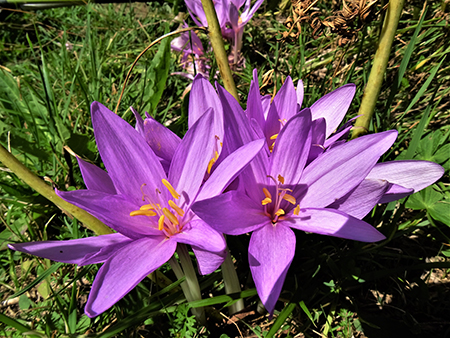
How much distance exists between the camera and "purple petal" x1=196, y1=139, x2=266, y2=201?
74 centimetres

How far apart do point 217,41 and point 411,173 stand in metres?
0.69

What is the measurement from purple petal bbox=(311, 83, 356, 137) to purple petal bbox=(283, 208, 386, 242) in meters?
0.35

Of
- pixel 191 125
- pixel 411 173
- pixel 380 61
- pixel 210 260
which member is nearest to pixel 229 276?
pixel 210 260

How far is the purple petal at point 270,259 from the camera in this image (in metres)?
0.71

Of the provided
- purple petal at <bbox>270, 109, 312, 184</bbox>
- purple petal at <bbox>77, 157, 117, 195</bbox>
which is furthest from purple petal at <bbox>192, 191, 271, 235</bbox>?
purple petal at <bbox>77, 157, 117, 195</bbox>

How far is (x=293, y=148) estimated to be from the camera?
2.85ft

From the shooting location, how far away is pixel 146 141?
94cm

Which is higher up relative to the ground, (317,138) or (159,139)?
(159,139)

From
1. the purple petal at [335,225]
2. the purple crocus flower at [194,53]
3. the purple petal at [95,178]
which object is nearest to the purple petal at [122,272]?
the purple petal at [95,178]

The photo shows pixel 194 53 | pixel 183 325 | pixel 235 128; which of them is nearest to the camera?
pixel 235 128

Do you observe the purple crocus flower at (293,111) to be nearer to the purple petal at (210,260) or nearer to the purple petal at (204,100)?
the purple petal at (204,100)

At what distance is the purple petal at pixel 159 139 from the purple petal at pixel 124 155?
0.05 meters

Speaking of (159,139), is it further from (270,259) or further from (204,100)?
(270,259)

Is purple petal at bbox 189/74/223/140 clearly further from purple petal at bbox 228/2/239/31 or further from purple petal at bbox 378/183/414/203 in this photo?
purple petal at bbox 228/2/239/31
